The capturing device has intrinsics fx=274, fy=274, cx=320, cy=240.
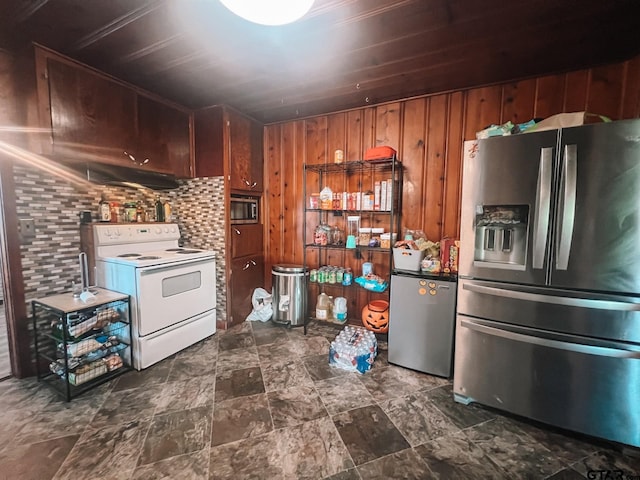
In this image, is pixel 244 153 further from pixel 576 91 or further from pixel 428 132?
pixel 576 91

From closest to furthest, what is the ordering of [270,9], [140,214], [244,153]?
[270,9], [140,214], [244,153]

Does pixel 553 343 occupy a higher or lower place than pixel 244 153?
lower

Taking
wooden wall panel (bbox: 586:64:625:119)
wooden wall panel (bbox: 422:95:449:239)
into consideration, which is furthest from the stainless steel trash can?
wooden wall panel (bbox: 586:64:625:119)

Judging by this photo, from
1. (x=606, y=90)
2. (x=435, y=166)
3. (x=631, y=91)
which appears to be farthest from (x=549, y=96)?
(x=435, y=166)

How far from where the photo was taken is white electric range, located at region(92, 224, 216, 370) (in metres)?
2.08

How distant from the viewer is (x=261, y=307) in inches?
123

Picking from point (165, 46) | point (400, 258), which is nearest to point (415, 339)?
point (400, 258)

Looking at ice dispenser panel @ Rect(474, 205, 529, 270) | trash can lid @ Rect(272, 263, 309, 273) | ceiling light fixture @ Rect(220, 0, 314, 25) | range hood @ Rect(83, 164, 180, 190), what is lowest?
trash can lid @ Rect(272, 263, 309, 273)

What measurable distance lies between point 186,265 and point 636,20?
11.1 ft

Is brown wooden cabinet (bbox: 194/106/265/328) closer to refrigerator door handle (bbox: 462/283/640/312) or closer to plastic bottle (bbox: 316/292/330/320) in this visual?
plastic bottle (bbox: 316/292/330/320)

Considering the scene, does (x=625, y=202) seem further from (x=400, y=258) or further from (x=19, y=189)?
(x=19, y=189)

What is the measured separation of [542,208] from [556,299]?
0.50 m

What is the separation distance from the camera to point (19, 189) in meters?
1.90

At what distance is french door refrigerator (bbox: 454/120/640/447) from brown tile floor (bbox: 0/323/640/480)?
209mm
